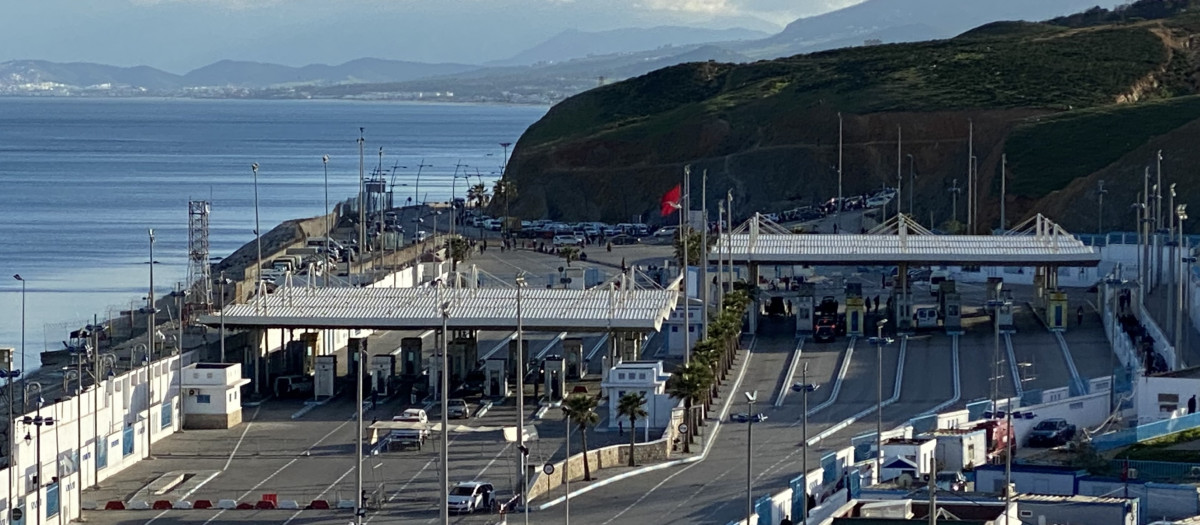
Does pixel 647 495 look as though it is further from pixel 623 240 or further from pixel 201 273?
pixel 623 240

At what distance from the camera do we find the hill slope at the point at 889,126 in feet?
416

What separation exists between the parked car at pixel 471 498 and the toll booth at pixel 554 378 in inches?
550

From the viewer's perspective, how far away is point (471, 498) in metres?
49.1

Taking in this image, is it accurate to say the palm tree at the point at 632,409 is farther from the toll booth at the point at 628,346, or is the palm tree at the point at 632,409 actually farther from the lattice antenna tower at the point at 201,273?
the lattice antenna tower at the point at 201,273

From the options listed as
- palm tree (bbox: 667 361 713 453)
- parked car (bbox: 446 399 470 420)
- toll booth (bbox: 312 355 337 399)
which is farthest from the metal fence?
toll booth (bbox: 312 355 337 399)

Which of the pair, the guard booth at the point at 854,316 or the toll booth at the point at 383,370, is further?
the guard booth at the point at 854,316

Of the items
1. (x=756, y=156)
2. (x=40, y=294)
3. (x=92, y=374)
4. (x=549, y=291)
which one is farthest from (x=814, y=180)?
(x=92, y=374)

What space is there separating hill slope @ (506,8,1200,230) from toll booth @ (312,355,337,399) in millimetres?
59749

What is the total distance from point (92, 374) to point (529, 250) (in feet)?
183

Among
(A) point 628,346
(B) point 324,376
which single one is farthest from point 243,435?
(A) point 628,346

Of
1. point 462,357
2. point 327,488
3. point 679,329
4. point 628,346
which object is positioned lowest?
point 327,488

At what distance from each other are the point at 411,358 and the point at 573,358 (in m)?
4.74

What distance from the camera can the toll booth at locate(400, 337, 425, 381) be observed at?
223ft

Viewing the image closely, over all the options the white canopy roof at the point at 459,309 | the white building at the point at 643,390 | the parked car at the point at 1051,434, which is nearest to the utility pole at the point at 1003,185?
the white canopy roof at the point at 459,309
